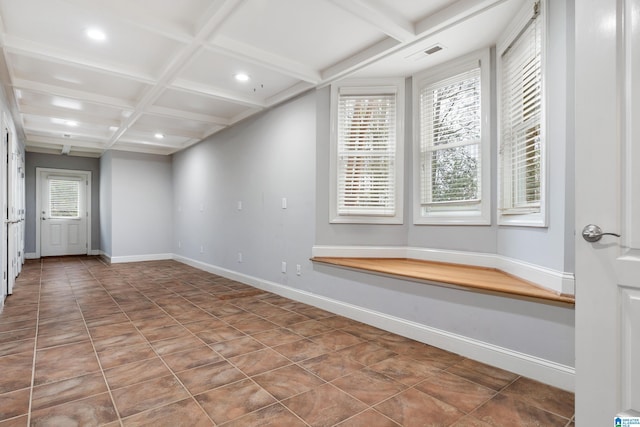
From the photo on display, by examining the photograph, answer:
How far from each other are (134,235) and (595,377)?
8.04 meters

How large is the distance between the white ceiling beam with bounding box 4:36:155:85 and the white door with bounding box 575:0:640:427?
3.85 metres

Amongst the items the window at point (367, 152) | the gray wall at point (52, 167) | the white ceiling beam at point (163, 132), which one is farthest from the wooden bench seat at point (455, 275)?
the gray wall at point (52, 167)

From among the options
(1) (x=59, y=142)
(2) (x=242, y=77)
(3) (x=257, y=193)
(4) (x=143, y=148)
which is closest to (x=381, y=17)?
(2) (x=242, y=77)

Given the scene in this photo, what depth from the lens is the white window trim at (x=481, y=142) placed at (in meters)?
3.02

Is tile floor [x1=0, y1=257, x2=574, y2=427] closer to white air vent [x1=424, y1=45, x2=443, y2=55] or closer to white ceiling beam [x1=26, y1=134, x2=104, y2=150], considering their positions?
white air vent [x1=424, y1=45, x2=443, y2=55]

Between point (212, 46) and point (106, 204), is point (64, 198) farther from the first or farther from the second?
point (212, 46)

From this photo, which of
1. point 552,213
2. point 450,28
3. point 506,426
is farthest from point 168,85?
point 506,426

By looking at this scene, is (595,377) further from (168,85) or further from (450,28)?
(168,85)

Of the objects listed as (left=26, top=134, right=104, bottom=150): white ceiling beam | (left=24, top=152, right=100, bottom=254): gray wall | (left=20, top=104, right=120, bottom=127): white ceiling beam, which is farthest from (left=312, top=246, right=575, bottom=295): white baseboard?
(left=24, top=152, right=100, bottom=254): gray wall

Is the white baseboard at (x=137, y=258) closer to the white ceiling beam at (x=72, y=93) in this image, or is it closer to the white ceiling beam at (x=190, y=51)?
the white ceiling beam at (x=190, y=51)

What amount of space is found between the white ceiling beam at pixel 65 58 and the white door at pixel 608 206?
3848 mm

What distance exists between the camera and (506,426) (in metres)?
1.67

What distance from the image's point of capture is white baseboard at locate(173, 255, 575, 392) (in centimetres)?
204

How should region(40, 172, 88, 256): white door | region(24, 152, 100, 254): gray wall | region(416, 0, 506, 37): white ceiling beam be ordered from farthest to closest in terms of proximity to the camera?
region(40, 172, 88, 256): white door → region(24, 152, 100, 254): gray wall → region(416, 0, 506, 37): white ceiling beam
